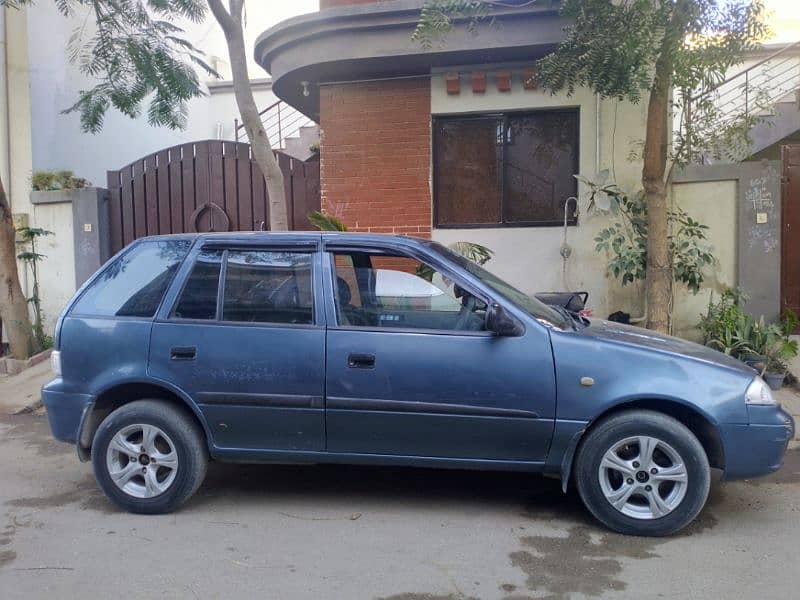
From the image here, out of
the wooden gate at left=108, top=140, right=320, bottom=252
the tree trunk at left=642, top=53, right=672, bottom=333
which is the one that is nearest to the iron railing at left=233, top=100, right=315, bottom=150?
the wooden gate at left=108, top=140, right=320, bottom=252

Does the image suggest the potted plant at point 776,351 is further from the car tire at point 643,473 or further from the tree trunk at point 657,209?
the car tire at point 643,473

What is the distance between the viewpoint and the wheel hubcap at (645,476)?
427 centimetres

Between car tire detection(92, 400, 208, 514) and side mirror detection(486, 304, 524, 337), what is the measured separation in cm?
198

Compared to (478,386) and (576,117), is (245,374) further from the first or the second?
(576,117)

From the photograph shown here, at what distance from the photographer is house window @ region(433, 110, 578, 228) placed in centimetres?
879

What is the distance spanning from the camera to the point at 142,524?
464 centimetres

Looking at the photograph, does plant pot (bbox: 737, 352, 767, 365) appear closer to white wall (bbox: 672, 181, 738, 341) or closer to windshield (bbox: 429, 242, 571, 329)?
white wall (bbox: 672, 181, 738, 341)

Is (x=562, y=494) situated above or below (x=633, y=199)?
below

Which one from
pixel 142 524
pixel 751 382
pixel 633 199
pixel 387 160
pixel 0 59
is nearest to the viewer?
pixel 751 382

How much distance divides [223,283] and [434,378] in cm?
150

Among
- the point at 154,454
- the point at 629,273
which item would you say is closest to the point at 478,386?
the point at 154,454

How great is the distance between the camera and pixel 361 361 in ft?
14.8

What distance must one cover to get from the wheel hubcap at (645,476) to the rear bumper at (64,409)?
10.6 feet

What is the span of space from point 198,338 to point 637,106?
596cm
